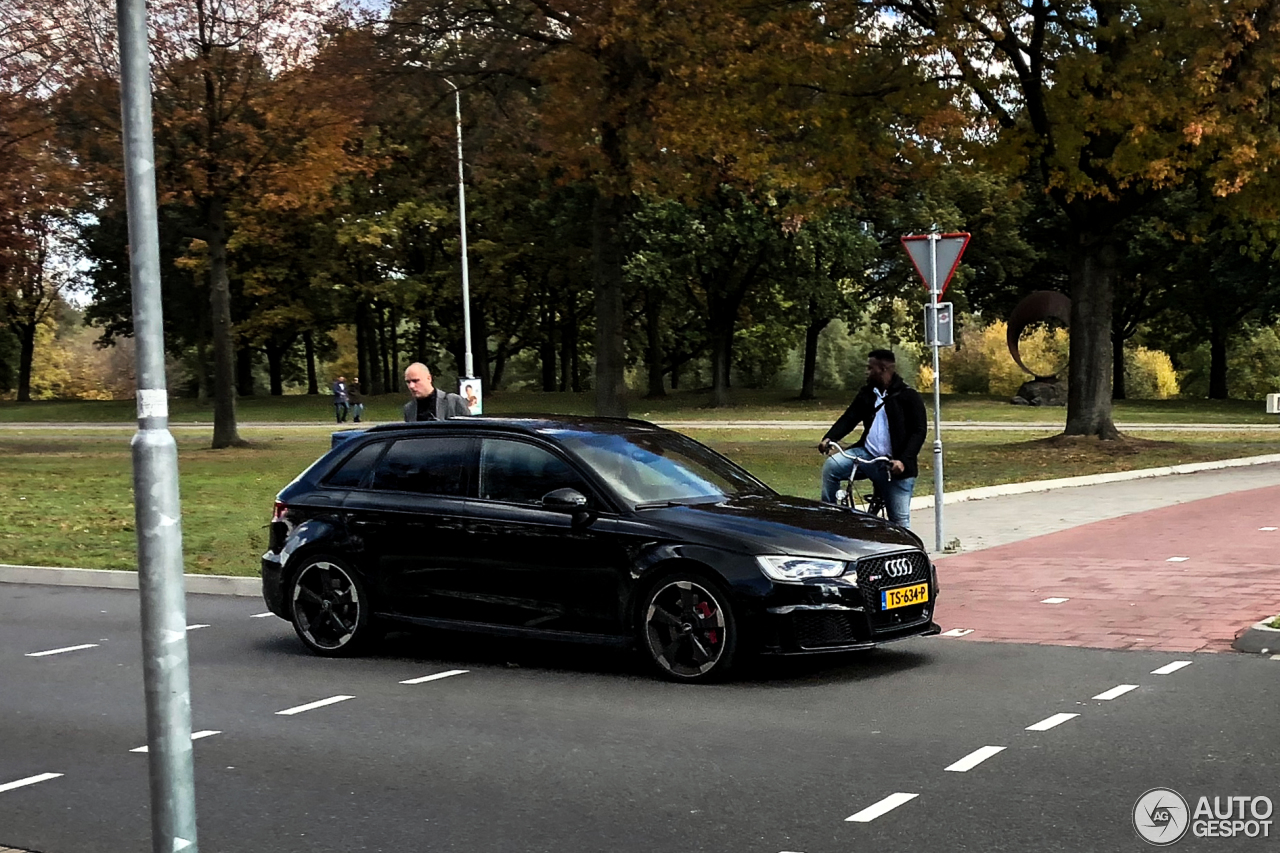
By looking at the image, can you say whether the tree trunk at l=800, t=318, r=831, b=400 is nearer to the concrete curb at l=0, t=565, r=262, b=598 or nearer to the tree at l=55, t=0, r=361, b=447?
the tree at l=55, t=0, r=361, b=447

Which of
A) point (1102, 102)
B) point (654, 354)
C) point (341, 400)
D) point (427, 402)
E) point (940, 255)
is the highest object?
point (1102, 102)

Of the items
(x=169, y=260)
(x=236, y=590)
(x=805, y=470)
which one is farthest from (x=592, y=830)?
(x=169, y=260)

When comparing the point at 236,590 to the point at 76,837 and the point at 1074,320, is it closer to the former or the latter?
the point at 76,837

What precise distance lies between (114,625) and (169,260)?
5417 cm

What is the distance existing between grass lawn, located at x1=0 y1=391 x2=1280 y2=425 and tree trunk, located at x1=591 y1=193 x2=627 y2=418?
19592mm

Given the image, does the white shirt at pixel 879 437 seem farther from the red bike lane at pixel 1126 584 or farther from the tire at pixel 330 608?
the tire at pixel 330 608

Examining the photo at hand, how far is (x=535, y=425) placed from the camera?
954cm

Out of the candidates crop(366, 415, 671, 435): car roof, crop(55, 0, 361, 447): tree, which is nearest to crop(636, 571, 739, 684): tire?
crop(366, 415, 671, 435): car roof

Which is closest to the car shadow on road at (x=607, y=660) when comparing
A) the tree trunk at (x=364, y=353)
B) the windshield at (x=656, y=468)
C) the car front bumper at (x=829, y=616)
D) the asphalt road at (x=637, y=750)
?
the asphalt road at (x=637, y=750)

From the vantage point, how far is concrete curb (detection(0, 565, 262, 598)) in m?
12.9

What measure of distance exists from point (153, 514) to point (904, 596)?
17.7 feet

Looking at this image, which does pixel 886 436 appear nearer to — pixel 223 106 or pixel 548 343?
pixel 223 106

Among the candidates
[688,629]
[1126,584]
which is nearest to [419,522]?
[688,629]

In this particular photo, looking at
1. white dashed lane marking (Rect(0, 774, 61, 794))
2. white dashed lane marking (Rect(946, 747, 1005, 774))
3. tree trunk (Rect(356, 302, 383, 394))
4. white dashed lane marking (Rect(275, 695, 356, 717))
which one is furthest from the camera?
tree trunk (Rect(356, 302, 383, 394))
